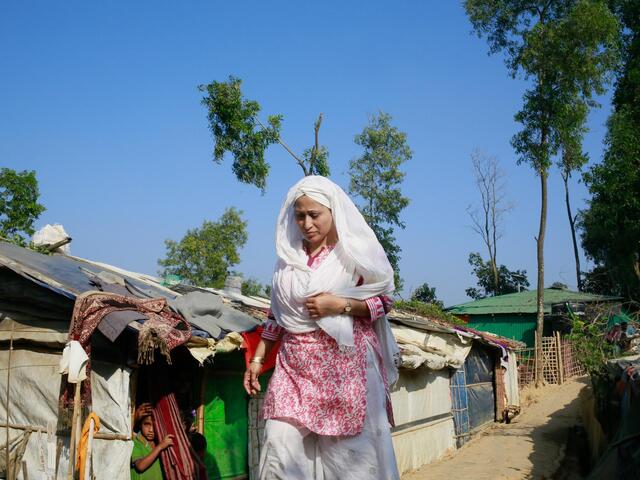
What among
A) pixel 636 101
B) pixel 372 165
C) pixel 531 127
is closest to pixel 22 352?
pixel 531 127

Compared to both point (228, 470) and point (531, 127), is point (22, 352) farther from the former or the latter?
point (531, 127)

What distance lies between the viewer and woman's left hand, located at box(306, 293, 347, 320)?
96.7 inches

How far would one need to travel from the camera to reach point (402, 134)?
2402cm

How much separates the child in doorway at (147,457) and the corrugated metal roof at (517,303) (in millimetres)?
23994

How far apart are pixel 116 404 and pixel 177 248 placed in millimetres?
23221

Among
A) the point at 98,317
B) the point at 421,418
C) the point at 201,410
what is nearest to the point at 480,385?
the point at 421,418

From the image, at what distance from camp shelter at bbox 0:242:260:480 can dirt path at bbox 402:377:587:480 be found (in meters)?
5.80

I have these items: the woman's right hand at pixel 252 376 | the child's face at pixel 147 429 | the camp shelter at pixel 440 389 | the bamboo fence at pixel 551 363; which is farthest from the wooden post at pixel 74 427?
the bamboo fence at pixel 551 363

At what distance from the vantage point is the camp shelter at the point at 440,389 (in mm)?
9789

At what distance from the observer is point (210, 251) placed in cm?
2731

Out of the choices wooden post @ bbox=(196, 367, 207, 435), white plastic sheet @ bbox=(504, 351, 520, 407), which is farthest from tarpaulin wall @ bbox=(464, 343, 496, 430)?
wooden post @ bbox=(196, 367, 207, 435)

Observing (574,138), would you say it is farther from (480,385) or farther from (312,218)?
(312,218)

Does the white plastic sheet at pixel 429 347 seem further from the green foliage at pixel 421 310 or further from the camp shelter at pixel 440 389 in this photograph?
the green foliage at pixel 421 310

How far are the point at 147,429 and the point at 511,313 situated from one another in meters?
24.5
